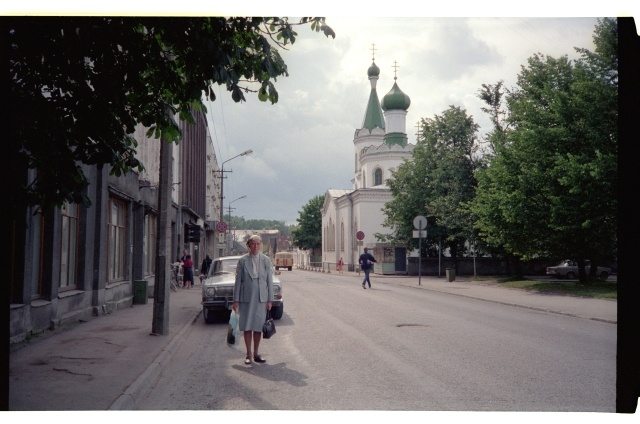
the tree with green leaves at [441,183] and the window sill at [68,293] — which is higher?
the tree with green leaves at [441,183]

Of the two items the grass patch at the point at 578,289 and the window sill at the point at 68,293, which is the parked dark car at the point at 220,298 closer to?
the window sill at the point at 68,293

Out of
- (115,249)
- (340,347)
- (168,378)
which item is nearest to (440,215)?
(115,249)

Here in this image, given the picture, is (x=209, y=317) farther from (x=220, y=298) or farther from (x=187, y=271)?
(x=187, y=271)

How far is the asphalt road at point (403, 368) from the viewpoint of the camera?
6.21 metres

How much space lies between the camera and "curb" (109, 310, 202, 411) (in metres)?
6.03

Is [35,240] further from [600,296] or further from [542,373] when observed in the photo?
[600,296]

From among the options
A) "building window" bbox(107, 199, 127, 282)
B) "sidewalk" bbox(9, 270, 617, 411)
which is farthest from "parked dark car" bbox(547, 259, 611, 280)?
"building window" bbox(107, 199, 127, 282)

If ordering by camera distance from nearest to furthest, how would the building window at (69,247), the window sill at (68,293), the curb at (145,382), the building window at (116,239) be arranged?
the curb at (145,382)
the window sill at (68,293)
the building window at (69,247)
the building window at (116,239)

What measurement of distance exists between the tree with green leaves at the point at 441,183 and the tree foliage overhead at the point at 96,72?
1197 inches

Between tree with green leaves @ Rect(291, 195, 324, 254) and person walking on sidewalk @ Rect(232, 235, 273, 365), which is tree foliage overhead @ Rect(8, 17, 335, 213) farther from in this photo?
tree with green leaves @ Rect(291, 195, 324, 254)

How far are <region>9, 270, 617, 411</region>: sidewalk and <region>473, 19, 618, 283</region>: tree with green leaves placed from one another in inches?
296

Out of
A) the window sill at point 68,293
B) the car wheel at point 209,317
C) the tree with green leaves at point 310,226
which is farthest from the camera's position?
the tree with green leaves at point 310,226

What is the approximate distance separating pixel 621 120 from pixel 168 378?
6.29 meters

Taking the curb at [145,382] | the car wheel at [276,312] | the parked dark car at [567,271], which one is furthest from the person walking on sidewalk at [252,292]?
the parked dark car at [567,271]
